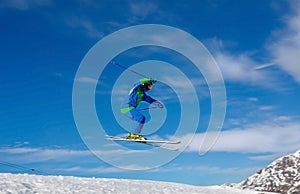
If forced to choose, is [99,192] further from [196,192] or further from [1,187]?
[196,192]

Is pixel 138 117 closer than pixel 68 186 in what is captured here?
No

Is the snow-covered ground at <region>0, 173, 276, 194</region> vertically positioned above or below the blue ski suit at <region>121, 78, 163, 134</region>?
below

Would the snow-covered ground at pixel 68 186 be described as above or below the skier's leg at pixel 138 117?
below

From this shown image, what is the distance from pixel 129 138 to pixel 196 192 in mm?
8118

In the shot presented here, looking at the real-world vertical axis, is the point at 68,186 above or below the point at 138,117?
below

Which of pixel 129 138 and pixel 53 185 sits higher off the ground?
pixel 129 138

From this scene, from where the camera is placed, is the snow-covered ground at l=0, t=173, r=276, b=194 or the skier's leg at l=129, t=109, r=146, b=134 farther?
the skier's leg at l=129, t=109, r=146, b=134

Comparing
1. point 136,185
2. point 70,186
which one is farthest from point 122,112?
point 70,186

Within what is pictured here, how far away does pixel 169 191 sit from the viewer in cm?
3409

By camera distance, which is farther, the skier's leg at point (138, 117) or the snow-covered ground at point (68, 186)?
the skier's leg at point (138, 117)

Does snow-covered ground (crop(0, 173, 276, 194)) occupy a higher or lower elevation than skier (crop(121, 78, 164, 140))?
lower

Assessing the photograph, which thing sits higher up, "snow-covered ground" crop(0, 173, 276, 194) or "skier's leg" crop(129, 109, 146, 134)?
"skier's leg" crop(129, 109, 146, 134)

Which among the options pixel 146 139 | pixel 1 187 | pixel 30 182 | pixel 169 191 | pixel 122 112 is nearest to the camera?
pixel 1 187

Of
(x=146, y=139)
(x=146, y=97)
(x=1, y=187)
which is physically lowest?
(x=1, y=187)
